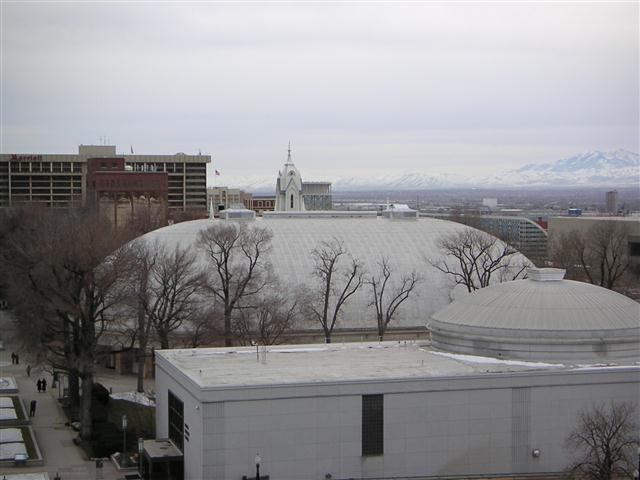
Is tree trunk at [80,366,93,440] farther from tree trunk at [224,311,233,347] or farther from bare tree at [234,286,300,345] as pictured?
tree trunk at [224,311,233,347]

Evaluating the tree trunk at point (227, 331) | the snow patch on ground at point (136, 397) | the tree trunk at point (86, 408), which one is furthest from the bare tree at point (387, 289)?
the tree trunk at point (86, 408)

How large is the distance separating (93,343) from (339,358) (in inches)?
540

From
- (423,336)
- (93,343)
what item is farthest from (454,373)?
(423,336)

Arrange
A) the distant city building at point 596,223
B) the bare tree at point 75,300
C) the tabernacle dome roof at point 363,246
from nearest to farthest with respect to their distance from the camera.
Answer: the bare tree at point 75,300
the tabernacle dome roof at point 363,246
the distant city building at point 596,223

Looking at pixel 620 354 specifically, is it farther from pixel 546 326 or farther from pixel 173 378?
pixel 173 378

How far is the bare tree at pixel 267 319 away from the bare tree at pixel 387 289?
19.2 ft

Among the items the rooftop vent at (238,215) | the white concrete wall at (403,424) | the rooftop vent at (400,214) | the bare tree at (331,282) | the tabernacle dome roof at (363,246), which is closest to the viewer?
the white concrete wall at (403,424)

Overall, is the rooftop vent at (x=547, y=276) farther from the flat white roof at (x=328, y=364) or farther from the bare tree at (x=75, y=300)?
the bare tree at (x=75, y=300)

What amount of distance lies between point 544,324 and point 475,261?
3112cm

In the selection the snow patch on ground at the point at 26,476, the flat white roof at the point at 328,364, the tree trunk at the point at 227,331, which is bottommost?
the snow patch on ground at the point at 26,476

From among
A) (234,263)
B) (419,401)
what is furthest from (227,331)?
(419,401)

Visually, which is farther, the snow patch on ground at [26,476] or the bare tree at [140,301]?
the bare tree at [140,301]

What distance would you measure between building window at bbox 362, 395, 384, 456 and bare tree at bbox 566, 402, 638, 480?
285 inches

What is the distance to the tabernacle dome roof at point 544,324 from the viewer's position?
5072cm
